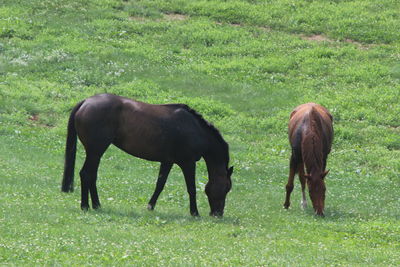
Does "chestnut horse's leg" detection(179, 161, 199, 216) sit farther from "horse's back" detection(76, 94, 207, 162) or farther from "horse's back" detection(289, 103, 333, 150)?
"horse's back" detection(289, 103, 333, 150)

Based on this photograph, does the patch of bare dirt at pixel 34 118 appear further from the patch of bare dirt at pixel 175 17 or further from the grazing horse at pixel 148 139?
the patch of bare dirt at pixel 175 17

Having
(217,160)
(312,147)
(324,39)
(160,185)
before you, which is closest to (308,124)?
(312,147)

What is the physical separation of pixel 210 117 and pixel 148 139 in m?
12.7

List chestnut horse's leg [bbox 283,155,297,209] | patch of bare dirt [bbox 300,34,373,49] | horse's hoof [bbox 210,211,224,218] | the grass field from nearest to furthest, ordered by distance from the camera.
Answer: the grass field, horse's hoof [bbox 210,211,224,218], chestnut horse's leg [bbox 283,155,297,209], patch of bare dirt [bbox 300,34,373,49]

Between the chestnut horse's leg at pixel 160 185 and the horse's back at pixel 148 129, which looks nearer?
the horse's back at pixel 148 129

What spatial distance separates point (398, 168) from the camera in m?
23.8

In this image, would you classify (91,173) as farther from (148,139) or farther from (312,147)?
(312,147)

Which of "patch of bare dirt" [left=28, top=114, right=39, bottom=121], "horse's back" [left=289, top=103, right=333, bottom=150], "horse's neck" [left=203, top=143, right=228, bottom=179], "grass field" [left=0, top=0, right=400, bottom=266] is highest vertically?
"horse's back" [left=289, top=103, right=333, bottom=150]

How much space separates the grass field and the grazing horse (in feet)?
2.38

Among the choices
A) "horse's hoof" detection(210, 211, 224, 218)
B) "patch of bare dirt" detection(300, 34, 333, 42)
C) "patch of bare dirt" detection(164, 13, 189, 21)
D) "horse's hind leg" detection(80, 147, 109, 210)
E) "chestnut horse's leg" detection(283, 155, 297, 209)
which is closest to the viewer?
"horse's hind leg" detection(80, 147, 109, 210)

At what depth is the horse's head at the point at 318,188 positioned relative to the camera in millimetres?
16812

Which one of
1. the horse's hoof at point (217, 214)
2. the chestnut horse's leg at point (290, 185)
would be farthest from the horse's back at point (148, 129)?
the chestnut horse's leg at point (290, 185)

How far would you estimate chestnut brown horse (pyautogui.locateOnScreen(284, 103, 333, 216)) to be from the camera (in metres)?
16.9

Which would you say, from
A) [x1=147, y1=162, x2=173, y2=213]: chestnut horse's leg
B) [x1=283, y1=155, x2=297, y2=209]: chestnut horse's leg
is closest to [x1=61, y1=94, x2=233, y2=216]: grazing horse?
[x1=147, y1=162, x2=173, y2=213]: chestnut horse's leg
